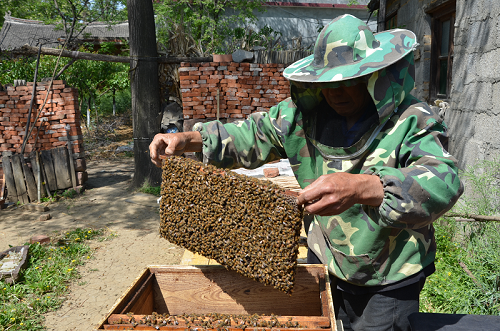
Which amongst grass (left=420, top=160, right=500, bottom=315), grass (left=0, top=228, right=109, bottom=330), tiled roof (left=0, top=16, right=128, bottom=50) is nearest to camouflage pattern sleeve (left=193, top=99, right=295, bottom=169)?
grass (left=420, top=160, right=500, bottom=315)

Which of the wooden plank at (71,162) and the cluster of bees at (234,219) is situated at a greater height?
the cluster of bees at (234,219)

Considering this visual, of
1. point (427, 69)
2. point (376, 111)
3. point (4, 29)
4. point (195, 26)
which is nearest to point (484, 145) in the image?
point (427, 69)

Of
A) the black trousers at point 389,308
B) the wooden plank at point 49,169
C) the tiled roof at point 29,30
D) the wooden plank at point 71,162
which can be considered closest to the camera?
the black trousers at point 389,308

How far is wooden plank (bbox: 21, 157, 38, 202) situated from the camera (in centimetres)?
754

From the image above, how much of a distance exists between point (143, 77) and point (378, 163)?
271 inches

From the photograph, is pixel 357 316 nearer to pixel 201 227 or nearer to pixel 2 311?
pixel 201 227

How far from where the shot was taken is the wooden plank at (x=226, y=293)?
1.90m

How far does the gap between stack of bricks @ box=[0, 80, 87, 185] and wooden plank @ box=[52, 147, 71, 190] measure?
0.25m

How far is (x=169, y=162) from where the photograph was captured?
1795 millimetres

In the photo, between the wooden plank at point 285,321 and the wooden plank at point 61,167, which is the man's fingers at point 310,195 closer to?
the wooden plank at point 285,321

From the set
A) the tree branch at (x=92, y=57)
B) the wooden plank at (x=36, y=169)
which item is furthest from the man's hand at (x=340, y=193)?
the wooden plank at (x=36, y=169)

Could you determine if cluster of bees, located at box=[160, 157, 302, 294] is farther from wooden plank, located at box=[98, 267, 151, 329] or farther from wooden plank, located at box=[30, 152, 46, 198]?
wooden plank, located at box=[30, 152, 46, 198]

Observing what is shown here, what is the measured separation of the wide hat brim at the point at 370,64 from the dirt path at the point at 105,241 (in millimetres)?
3636

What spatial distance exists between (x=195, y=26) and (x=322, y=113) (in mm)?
11315
